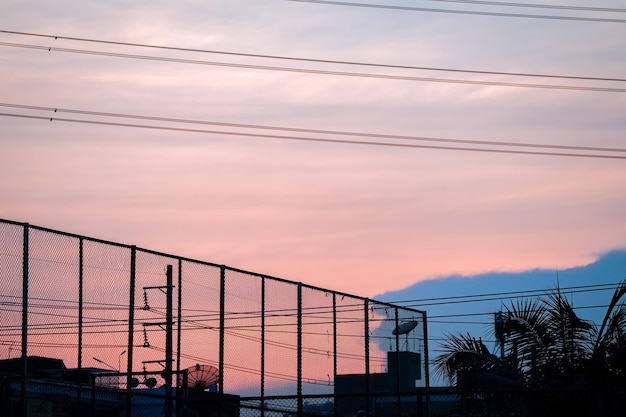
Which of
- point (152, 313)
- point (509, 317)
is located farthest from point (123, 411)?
point (509, 317)

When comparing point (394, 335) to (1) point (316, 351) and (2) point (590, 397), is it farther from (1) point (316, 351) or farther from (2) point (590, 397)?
(2) point (590, 397)

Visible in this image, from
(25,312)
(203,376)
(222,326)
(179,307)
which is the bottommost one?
(203,376)

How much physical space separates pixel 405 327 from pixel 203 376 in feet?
31.8

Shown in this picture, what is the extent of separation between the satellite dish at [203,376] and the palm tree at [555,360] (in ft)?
16.9

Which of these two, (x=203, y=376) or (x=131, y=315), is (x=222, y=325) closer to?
(x=203, y=376)

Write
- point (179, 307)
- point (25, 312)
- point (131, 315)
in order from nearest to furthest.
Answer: point (25, 312)
point (131, 315)
point (179, 307)

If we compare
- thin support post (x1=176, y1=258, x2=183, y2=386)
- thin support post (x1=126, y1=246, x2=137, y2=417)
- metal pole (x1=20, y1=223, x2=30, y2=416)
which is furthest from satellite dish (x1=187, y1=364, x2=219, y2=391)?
metal pole (x1=20, y1=223, x2=30, y2=416)

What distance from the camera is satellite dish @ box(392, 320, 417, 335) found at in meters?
29.3

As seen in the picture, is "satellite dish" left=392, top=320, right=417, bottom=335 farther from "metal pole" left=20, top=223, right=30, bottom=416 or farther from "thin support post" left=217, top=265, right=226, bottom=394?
"metal pole" left=20, top=223, right=30, bottom=416

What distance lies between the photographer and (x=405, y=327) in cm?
2980

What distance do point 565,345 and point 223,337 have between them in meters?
7.11

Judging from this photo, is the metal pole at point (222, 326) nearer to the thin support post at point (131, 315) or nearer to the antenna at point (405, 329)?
the thin support post at point (131, 315)

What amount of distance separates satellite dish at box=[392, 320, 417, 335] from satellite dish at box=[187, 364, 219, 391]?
8.77 meters

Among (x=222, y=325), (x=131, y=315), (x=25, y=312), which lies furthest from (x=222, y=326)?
(x=25, y=312)
